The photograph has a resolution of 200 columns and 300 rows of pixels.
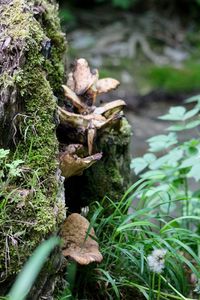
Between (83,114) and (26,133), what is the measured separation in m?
0.45

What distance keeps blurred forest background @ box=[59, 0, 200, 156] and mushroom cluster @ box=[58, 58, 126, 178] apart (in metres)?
3.14

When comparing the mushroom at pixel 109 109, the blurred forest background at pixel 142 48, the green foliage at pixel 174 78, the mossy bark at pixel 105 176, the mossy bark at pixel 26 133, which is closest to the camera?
the mossy bark at pixel 26 133

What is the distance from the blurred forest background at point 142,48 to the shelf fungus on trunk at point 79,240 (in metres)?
3.50

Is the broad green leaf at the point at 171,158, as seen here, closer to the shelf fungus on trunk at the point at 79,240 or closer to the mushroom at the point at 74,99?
the mushroom at the point at 74,99

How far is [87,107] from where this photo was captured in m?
2.49

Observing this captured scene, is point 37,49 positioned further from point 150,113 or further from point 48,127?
point 150,113

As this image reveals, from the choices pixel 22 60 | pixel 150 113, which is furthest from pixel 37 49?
pixel 150 113

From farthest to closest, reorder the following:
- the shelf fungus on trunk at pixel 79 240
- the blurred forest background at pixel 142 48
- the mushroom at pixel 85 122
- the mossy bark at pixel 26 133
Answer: the blurred forest background at pixel 142 48, the mushroom at pixel 85 122, the shelf fungus on trunk at pixel 79 240, the mossy bark at pixel 26 133

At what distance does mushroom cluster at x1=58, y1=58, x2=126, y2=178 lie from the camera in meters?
2.21

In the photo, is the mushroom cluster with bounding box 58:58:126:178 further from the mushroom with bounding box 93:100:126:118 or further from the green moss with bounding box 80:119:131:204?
the green moss with bounding box 80:119:131:204

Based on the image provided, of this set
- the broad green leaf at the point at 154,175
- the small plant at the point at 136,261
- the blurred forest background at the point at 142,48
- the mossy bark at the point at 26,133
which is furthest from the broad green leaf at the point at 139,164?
the blurred forest background at the point at 142,48

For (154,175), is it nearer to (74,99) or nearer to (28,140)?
(74,99)

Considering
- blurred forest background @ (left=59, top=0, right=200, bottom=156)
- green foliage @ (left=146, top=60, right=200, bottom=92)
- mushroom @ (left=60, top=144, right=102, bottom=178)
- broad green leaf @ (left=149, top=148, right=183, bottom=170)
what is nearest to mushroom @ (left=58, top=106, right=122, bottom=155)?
mushroom @ (left=60, top=144, right=102, bottom=178)

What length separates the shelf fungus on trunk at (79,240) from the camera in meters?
2.04
